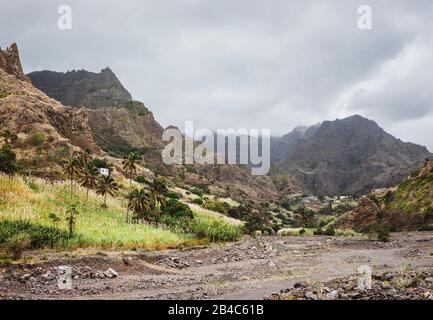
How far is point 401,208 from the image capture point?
83500 millimetres

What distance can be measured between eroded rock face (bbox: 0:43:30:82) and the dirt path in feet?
385

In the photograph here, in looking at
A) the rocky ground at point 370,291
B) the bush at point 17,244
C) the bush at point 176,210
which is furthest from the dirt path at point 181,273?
the bush at point 176,210

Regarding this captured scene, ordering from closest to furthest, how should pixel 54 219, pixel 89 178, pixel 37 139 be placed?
pixel 54 219, pixel 89 178, pixel 37 139

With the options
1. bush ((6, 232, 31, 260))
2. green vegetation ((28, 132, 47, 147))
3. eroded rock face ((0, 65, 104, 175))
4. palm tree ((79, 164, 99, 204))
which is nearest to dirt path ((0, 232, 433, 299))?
bush ((6, 232, 31, 260))

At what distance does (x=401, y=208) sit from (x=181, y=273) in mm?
63463

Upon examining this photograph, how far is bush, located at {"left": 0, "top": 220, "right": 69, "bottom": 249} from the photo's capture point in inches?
1467

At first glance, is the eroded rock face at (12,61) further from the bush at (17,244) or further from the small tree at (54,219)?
the bush at (17,244)

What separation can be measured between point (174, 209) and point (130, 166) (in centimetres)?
1427

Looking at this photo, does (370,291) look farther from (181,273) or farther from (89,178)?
(89,178)

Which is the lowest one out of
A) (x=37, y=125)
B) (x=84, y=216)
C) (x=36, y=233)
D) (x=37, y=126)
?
(x=84, y=216)

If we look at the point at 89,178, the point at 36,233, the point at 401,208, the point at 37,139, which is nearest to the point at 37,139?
the point at 37,139
